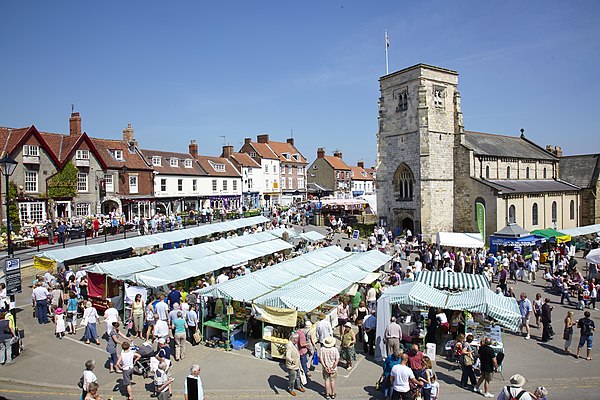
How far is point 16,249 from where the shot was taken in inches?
968

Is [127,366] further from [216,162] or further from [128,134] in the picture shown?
[216,162]

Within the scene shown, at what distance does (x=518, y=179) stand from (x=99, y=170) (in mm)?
38161

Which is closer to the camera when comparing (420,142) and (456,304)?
(456,304)

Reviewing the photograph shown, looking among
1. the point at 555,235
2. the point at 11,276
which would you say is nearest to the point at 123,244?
the point at 11,276

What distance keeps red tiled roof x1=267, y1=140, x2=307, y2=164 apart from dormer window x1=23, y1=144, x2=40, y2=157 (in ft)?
115

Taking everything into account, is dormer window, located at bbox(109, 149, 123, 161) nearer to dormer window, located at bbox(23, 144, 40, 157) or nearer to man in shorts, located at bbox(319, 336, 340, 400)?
dormer window, located at bbox(23, 144, 40, 157)

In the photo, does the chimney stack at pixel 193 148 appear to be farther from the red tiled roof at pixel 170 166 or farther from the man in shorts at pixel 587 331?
the man in shorts at pixel 587 331

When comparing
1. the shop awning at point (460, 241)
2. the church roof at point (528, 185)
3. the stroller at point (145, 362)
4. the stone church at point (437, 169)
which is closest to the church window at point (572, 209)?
the church roof at point (528, 185)

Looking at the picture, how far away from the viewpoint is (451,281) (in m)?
15.5

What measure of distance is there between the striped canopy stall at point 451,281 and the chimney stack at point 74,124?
33.1 metres

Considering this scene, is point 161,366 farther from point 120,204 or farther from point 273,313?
point 120,204

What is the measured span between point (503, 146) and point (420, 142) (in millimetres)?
12260

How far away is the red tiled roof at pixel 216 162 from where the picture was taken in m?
50.3

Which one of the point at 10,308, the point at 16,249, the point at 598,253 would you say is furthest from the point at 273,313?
the point at 16,249
